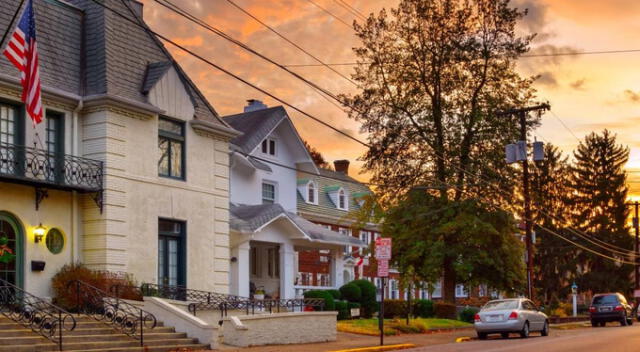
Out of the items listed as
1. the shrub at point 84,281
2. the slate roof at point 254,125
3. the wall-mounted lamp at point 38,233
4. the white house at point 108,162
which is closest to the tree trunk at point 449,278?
the slate roof at point 254,125

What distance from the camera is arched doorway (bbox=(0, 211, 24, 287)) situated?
76.8ft

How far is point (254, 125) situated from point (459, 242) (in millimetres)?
11204

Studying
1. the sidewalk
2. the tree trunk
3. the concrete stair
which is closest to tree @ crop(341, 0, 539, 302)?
the tree trunk

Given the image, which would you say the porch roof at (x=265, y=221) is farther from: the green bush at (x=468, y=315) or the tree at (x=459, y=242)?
the green bush at (x=468, y=315)

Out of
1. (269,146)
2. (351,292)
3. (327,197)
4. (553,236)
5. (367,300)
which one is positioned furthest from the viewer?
(553,236)

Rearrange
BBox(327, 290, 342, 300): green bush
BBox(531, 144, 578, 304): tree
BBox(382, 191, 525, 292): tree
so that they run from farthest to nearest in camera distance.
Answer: BBox(531, 144, 578, 304): tree, BBox(382, 191, 525, 292): tree, BBox(327, 290, 342, 300): green bush

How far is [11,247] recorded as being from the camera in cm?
2375

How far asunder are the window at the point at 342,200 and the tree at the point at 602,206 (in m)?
26.8

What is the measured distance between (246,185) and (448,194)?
9.82 meters

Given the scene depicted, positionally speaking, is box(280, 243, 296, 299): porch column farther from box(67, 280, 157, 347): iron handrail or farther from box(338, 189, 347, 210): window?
box(338, 189, 347, 210): window

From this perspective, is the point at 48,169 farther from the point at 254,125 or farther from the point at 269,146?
the point at 269,146

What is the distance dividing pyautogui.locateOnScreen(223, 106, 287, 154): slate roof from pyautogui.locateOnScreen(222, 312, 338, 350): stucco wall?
1392 cm

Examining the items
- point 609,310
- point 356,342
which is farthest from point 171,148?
point 609,310

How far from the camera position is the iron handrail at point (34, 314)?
19.9 metres
